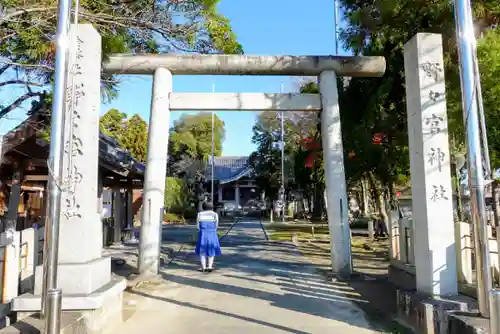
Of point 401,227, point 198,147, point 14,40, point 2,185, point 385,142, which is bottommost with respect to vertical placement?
point 401,227

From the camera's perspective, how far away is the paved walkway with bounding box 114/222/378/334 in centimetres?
579

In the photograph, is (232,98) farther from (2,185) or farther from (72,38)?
(2,185)

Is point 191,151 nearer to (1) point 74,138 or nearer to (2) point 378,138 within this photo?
(2) point 378,138

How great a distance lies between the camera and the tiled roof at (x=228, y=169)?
4428 cm

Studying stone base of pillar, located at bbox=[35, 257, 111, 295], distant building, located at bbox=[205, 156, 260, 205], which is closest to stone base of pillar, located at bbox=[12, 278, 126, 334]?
stone base of pillar, located at bbox=[35, 257, 111, 295]

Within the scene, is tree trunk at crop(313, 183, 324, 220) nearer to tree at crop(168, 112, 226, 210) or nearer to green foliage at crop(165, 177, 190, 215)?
tree at crop(168, 112, 226, 210)

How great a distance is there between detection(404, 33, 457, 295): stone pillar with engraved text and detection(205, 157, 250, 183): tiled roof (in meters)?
36.6

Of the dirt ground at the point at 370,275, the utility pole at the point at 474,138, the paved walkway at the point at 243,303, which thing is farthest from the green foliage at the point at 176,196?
the utility pole at the point at 474,138

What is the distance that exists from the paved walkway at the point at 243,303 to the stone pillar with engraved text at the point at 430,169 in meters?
1.14

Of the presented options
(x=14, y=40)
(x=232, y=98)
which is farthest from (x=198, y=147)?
(x=14, y=40)

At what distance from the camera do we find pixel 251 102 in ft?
34.4

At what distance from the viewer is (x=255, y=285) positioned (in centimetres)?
871

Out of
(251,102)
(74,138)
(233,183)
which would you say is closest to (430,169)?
(74,138)

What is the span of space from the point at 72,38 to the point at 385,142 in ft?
32.8
